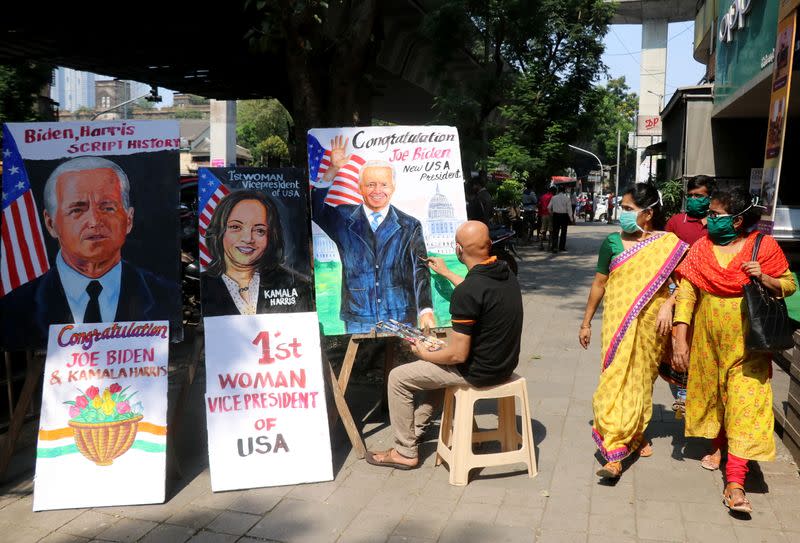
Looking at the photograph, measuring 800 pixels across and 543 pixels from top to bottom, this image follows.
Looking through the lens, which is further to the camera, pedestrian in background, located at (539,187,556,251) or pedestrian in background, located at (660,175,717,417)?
pedestrian in background, located at (539,187,556,251)

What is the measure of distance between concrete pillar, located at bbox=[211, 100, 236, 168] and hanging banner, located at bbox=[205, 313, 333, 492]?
19.8 metres

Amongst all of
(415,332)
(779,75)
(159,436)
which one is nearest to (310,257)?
(415,332)

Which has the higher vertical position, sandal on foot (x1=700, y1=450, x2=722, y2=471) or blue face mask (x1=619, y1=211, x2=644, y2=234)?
blue face mask (x1=619, y1=211, x2=644, y2=234)

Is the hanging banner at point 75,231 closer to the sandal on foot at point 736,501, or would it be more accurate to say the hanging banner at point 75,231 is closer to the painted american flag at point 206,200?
the painted american flag at point 206,200

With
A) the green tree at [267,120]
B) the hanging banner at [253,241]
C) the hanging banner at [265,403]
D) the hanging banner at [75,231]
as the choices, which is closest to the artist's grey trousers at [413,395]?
the hanging banner at [265,403]

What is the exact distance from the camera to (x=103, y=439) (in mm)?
4344

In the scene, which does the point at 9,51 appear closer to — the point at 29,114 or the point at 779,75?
the point at 29,114

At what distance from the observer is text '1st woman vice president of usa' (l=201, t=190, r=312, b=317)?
4754mm

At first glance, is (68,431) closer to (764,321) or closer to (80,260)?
(80,260)

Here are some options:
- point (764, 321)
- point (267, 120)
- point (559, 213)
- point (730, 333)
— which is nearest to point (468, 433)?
point (730, 333)

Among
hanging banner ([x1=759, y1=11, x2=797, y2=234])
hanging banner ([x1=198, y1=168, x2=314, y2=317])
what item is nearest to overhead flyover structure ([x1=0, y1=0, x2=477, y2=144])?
hanging banner ([x1=198, y1=168, x2=314, y2=317])

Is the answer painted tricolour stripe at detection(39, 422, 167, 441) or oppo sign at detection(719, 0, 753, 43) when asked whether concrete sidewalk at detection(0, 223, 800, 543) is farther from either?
oppo sign at detection(719, 0, 753, 43)

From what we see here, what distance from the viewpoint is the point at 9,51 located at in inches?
479

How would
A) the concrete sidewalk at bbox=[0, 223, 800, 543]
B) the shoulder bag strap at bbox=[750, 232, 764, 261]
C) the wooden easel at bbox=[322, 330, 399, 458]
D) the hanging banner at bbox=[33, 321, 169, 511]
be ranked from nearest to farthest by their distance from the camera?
the concrete sidewalk at bbox=[0, 223, 800, 543]
the shoulder bag strap at bbox=[750, 232, 764, 261]
the hanging banner at bbox=[33, 321, 169, 511]
the wooden easel at bbox=[322, 330, 399, 458]
